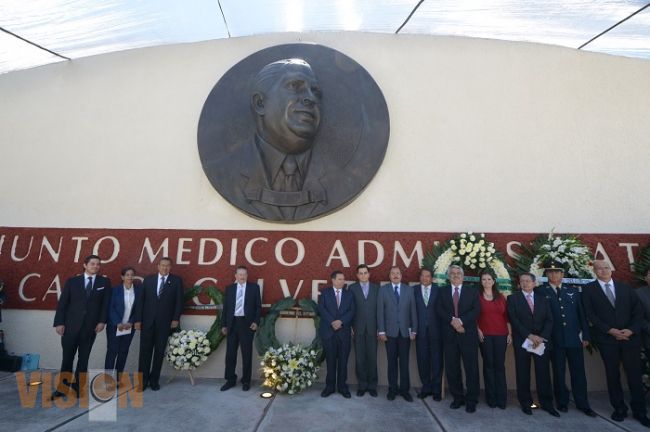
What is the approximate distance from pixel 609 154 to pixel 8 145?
866cm

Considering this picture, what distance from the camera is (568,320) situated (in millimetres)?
3770

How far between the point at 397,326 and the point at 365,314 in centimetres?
37

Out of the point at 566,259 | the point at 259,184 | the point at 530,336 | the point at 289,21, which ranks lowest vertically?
the point at 530,336

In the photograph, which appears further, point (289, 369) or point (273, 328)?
point (273, 328)

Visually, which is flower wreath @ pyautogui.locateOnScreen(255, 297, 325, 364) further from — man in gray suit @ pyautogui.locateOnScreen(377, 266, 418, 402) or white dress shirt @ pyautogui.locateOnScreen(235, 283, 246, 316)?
man in gray suit @ pyautogui.locateOnScreen(377, 266, 418, 402)

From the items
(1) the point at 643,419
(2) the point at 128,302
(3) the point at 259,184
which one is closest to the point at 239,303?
(2) the point at 128,302

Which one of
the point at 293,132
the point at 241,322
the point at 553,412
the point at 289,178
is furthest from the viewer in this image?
the point at 289,178

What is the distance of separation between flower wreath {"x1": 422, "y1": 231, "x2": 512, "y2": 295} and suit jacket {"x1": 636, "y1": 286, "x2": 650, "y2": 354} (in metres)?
1.23

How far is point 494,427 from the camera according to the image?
3197mm

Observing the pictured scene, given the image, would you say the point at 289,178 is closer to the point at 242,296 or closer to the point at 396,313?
the point at 242,296

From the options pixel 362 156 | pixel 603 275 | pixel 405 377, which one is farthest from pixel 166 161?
pixel 603 275

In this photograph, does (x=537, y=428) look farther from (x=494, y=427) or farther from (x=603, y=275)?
(x=603, y=275)

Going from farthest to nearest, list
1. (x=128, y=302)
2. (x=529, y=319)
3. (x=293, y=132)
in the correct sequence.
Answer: (x=293, y=132) < (x=128, y=302) < (x=529, y=319)

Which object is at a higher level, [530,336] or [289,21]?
[289,21]
